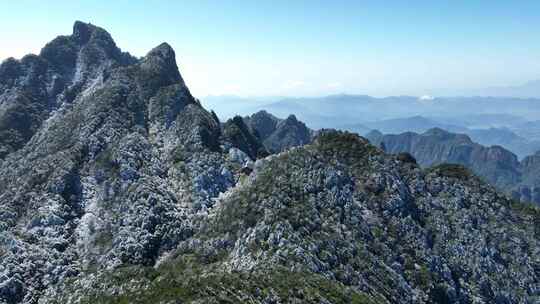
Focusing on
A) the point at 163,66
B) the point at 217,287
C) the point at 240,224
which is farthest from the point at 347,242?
the point at 163,66

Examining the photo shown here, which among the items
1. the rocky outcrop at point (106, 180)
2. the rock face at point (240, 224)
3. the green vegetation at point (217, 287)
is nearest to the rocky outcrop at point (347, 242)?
the green vegetation at point (217, 287)

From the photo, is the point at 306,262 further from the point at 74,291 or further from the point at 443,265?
the point at 74,291

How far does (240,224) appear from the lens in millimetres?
106500

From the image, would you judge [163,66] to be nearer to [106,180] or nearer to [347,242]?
[106,180]

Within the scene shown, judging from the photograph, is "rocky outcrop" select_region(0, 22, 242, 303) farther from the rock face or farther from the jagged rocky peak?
the jagged rocky peak

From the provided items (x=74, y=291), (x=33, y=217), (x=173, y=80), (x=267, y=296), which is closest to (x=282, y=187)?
(x=267, y=296)

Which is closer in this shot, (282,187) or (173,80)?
(282,187)

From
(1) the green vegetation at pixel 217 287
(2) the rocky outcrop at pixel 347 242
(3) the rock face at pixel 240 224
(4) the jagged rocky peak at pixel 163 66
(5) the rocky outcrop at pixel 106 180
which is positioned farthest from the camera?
(4) the jagged rocky peak at pixel 163 66

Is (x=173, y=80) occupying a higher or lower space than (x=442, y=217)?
higher

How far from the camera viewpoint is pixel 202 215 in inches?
4572

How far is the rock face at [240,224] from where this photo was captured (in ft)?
309

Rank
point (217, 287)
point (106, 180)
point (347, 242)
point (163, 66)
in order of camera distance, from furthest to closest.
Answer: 1. point (163, 66)
2. point (106, 180)
3. point (347, 242)
4. point (217, 287)

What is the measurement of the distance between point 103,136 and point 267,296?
8235 centimetres

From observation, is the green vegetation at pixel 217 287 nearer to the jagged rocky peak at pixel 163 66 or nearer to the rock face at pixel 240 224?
the rock face at pixel 240 224
